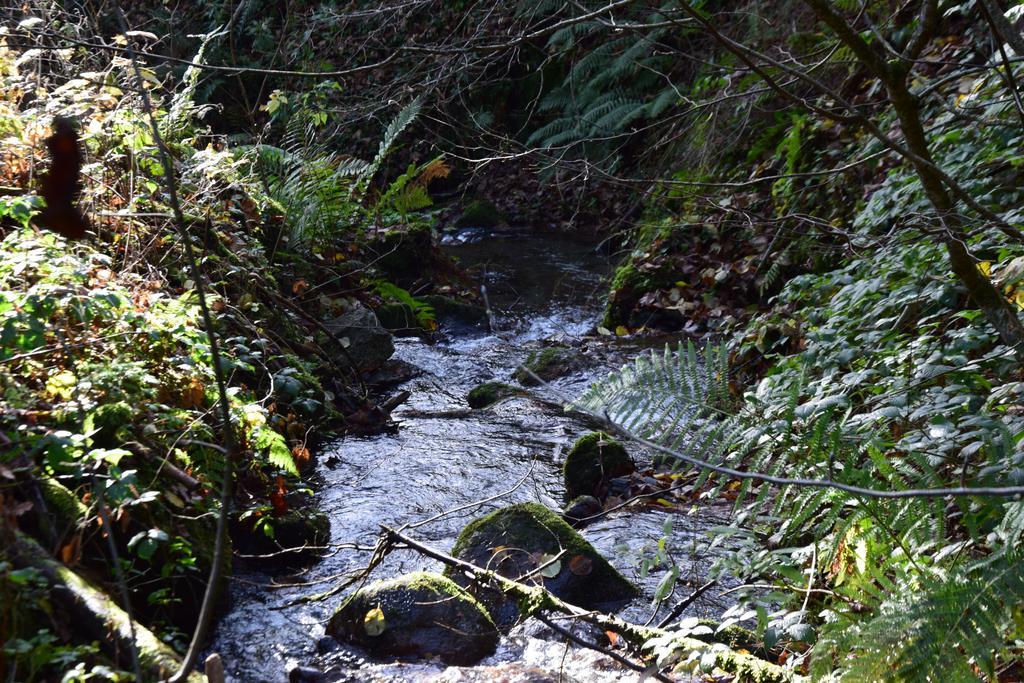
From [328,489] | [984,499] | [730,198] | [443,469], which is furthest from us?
[730,198]

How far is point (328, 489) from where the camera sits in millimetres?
4602

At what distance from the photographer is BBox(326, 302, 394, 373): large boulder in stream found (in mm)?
6719

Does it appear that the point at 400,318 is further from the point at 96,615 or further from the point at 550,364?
the point at 96,615

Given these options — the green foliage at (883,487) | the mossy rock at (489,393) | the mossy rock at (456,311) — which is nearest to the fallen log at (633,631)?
the green foliage at (883,487)

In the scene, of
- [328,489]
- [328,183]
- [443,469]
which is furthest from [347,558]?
[328,183]

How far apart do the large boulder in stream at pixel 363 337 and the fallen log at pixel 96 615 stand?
163 inches

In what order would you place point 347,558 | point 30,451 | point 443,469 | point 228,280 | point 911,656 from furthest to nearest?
point 228,280
point 443,469
point 347,558
point 30,451
point 911,656

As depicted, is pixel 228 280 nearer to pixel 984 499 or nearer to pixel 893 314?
pixel 893 314

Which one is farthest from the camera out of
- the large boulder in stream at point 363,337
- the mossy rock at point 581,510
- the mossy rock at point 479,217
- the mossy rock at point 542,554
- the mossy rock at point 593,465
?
the mossy rock at point 479,217

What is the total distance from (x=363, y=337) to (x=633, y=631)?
14.5 ft

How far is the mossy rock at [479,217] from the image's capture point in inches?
521

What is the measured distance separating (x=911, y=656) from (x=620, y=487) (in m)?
2.90

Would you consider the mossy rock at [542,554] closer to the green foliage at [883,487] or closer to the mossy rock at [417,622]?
the mossy rock at [417,622]

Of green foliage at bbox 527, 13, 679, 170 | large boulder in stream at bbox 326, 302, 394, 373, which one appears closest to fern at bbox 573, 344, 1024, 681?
large boulder in stream at bbox 326, 302, 394, 373
